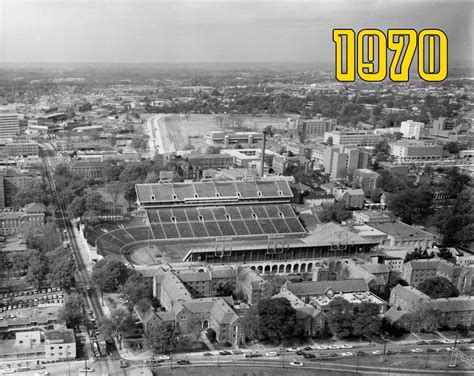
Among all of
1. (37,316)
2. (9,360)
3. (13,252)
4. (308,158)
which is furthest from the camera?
(308,158)

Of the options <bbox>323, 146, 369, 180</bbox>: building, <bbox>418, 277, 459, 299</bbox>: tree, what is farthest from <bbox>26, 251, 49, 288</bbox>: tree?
<bbox>323, 146, 369, 180</bbox>: building

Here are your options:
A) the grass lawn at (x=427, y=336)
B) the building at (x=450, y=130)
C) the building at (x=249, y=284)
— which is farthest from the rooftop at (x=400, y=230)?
the building at (x=450, y=130)

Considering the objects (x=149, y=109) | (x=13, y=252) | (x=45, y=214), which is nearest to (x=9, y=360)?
(x=13, y=252)

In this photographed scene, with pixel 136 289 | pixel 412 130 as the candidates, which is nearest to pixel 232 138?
pixel 412 130

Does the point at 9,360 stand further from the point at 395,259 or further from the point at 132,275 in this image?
the point at 395,259

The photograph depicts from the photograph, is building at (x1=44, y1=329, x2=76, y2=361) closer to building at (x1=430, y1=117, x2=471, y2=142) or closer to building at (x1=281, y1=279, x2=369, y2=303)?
building at (x1=281, y1=279, x2=369, y2=303)
